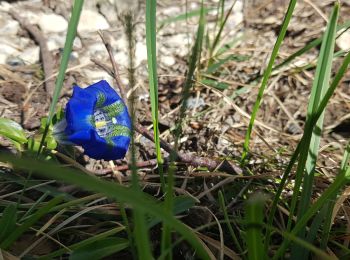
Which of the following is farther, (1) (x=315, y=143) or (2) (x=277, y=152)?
(2) (x=277, y=152)

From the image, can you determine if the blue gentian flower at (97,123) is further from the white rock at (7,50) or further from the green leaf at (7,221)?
the white rock at (7,50)

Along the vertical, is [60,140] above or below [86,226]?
above

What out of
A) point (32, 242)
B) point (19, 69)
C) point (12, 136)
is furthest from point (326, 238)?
point (19, 69)

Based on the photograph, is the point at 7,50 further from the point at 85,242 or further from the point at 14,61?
the point at 85,242

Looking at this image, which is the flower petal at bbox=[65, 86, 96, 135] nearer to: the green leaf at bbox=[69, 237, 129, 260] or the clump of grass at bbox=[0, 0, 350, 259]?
the clump of grass at bbox=[0, 0, 350, 259]

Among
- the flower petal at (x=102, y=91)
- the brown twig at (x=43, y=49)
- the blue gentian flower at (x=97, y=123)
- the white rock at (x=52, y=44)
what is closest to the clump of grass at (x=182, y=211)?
the blue gentian flower at (x=97, y=123)

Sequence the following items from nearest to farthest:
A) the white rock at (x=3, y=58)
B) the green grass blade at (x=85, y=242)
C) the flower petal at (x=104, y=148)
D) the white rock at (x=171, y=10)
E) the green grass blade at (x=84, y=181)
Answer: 1. the green grass blade at (x=84, y=181)
2. the green grass blade at (x=85, y=242)
3. the flower petal at (x=104, y=148)
4. the white rock at (x=3, y=58)
5. the white rock at (x=171, y=10)

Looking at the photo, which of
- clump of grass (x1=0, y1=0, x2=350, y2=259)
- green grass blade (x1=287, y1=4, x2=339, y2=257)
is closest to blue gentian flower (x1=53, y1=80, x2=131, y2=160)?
clump of grass (x1=0, y1=0, x2=350, y2=259)

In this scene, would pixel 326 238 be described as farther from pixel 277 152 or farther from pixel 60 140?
pixel 60 140
